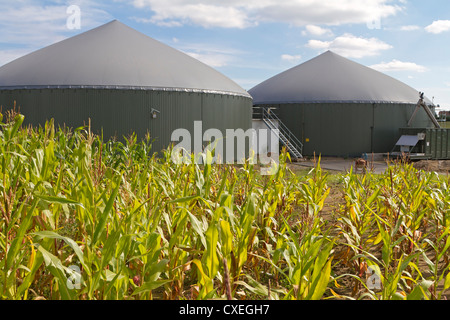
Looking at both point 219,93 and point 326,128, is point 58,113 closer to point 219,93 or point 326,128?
point 219,93

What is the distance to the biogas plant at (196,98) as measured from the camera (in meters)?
17.3

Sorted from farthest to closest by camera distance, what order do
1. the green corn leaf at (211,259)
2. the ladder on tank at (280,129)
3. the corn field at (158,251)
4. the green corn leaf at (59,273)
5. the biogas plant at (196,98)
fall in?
the ladder on tank at (280,129), the biogas plant at (196,98), the green corn leaf at (211,259), the corn field at (158,251), the green corn leaf at (59,273)

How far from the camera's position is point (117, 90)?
17234 mm

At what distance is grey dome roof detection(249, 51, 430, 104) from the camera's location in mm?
25312

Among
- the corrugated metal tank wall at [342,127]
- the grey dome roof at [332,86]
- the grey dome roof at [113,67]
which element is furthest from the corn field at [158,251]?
the grey dome roof at [332,86]

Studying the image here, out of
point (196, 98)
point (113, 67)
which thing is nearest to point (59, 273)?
point (196, 98)

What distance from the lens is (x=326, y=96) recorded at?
25156 millimetres

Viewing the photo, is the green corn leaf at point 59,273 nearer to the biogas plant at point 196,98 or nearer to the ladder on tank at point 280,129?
the biogas plant at point 196,98

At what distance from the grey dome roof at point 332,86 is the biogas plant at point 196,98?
0.06 meters

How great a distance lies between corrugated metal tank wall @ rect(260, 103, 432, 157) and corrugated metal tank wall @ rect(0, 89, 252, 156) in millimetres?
8611

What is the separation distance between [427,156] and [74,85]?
1666 cm

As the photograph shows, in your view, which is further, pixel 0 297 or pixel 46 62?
pixel 46 62

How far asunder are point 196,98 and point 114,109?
3.37 metres
